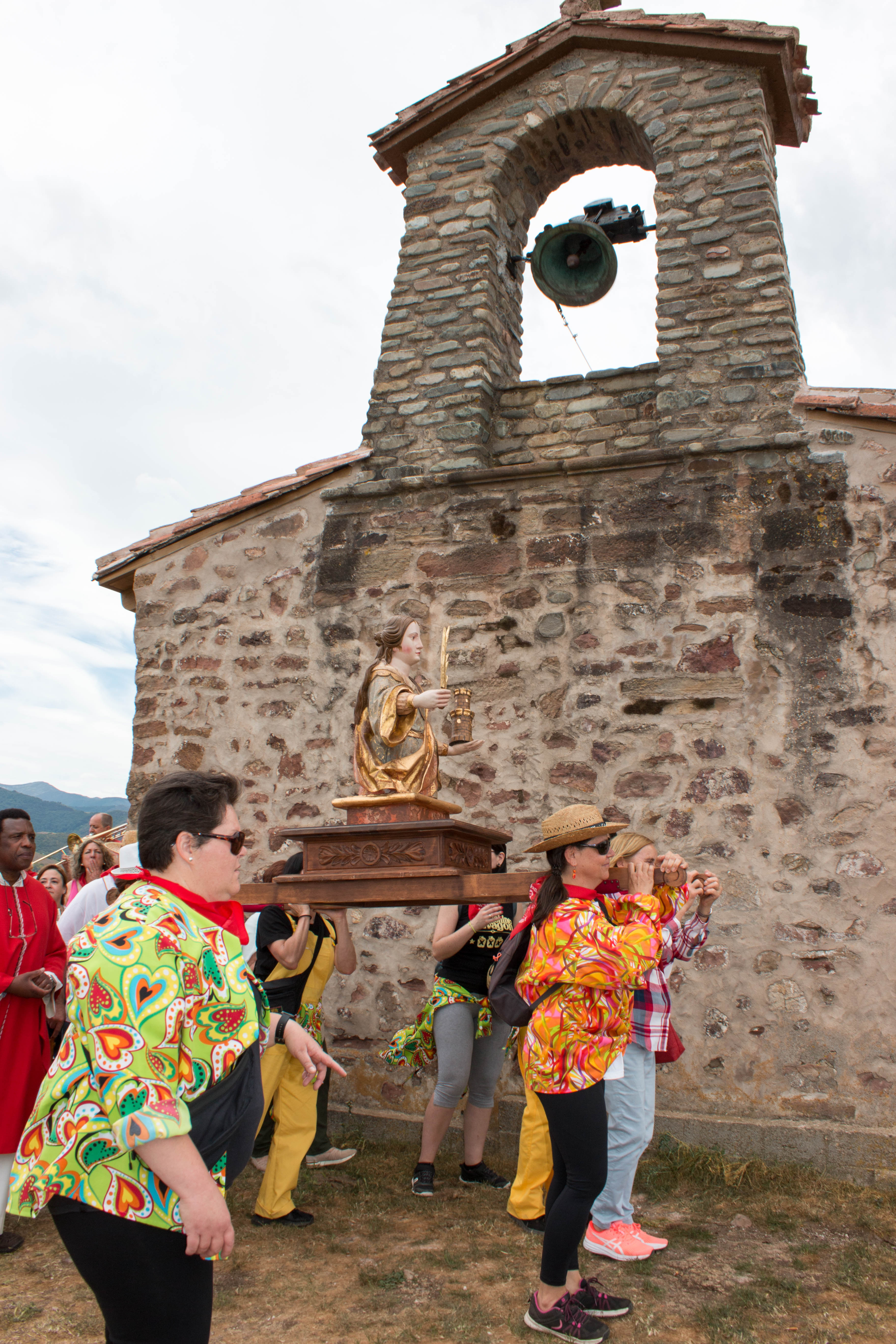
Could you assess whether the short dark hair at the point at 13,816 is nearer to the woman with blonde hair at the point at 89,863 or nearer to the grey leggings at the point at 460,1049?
the woman with blonde hair at the point at 89,863

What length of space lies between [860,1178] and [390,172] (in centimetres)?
679

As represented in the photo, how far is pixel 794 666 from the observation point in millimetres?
4797

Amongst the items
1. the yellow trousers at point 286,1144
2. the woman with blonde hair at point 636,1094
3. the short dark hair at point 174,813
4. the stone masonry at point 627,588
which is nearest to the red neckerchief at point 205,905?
the short dark hair at point 174,813

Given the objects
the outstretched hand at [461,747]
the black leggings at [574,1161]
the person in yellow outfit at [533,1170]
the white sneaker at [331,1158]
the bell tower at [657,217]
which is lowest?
the white sneaker at [331,1158]

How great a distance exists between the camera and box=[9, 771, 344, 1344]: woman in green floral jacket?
5.14 ft

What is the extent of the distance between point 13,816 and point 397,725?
1.83 meters

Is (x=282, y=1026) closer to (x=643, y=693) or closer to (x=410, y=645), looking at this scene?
(x=410, y=645)

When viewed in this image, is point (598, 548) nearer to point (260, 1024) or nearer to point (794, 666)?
point (794, 666)

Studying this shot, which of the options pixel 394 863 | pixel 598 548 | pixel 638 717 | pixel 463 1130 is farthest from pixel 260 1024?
pixel 598 548

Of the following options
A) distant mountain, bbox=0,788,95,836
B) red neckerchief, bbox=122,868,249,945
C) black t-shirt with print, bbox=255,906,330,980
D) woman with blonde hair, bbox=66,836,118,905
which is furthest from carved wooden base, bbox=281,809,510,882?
distant mountain, bbox=0,788,95,836

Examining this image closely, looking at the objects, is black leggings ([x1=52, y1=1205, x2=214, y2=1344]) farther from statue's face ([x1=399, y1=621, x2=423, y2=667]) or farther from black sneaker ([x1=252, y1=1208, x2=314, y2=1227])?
black sneaker ([x1=252, y1=1208, x2=314, y2=1227])

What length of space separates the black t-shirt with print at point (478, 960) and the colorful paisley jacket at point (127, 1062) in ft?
8.46

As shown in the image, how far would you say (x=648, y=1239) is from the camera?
345cm

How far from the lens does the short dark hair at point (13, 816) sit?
388cm
